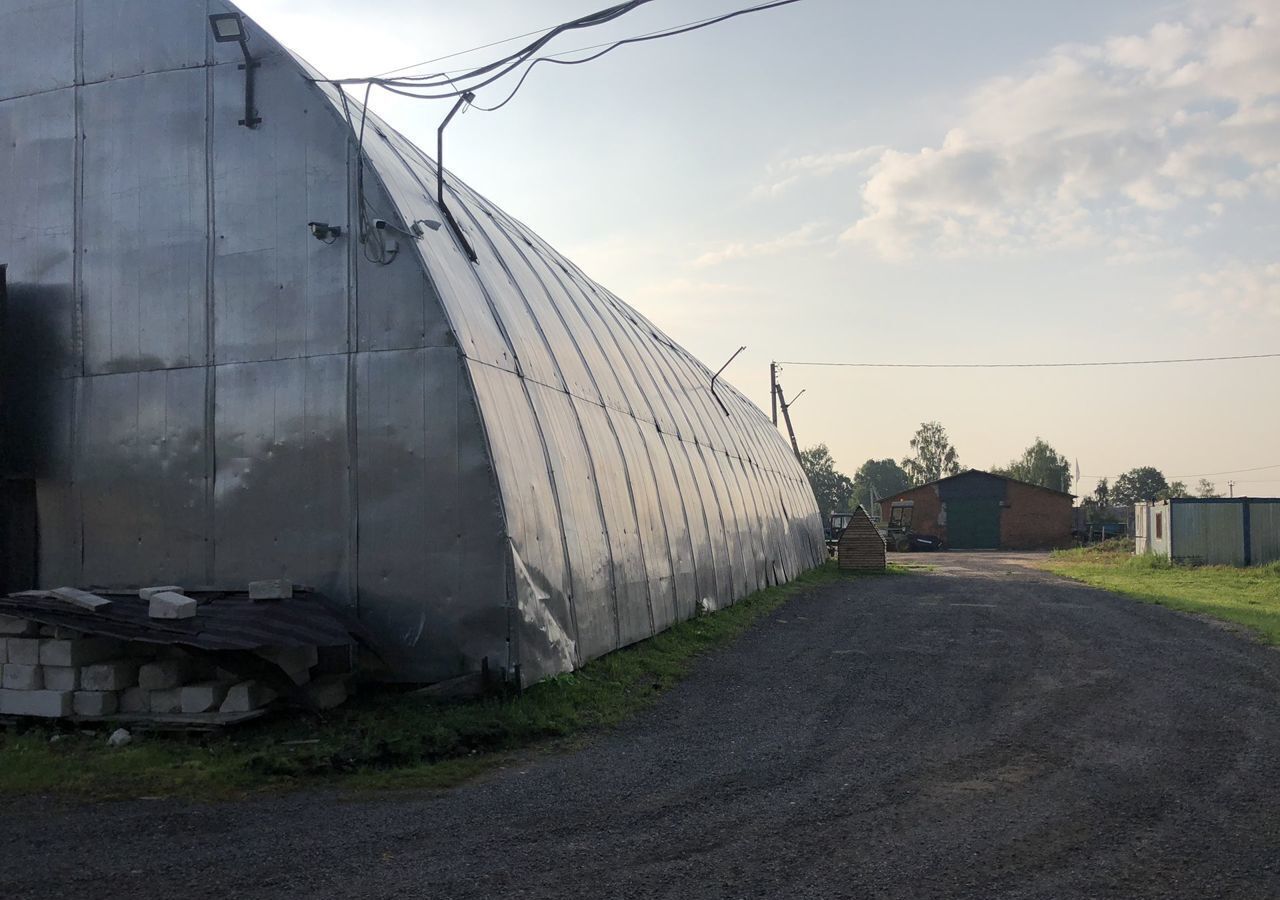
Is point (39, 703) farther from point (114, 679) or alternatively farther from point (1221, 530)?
point (1221, 530)

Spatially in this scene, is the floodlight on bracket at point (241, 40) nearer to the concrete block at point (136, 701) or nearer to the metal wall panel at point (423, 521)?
the metal wall panel at point (423, 521)

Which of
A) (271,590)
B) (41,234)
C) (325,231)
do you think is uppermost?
(41,234)

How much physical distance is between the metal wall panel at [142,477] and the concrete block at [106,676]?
2.32 metres

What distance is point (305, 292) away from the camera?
1078 cm

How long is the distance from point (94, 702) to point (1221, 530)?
32435mm

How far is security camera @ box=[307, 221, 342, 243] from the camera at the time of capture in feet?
34.7

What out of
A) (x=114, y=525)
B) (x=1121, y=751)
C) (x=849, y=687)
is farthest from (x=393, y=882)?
(x=114, y=525)

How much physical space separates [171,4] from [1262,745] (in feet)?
45.2

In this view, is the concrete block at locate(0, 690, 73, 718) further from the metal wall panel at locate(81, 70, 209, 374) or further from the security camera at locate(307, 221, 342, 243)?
the security camera at locate(307, 221, 342, 243)

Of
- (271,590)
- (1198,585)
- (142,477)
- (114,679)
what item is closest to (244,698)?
(114,679)

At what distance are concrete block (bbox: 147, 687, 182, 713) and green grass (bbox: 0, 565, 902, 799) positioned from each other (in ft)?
0.92

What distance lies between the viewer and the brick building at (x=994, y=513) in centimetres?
6031

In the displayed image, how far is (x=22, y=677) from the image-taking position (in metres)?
8.53

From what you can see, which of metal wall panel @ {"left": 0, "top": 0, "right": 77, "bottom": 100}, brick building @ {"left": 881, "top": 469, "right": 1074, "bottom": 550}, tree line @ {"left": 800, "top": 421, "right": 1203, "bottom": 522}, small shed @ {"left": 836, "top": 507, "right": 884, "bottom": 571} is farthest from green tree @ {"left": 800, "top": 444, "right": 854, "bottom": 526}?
metal wall panel @ {"left": 0, "top": 0, "right": 77, "bottom": 100}
